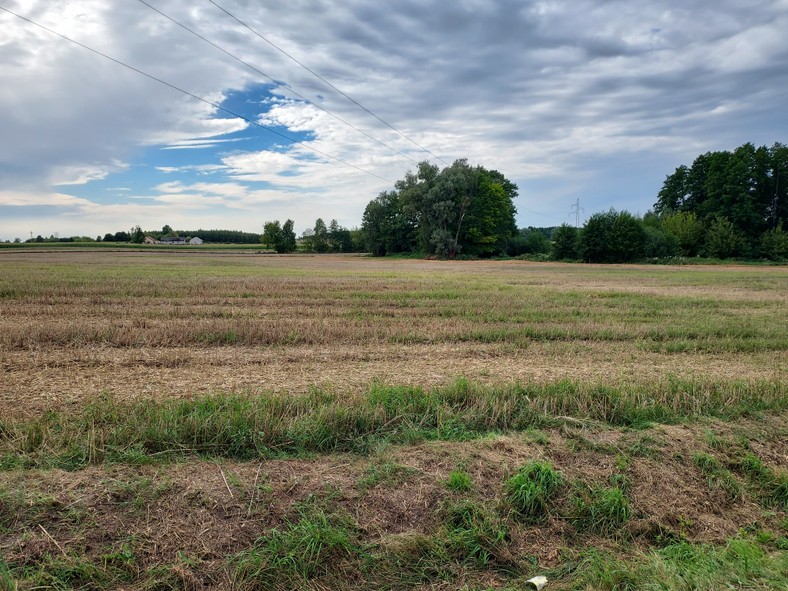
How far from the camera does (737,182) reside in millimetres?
86312

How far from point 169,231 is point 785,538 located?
189880 mm

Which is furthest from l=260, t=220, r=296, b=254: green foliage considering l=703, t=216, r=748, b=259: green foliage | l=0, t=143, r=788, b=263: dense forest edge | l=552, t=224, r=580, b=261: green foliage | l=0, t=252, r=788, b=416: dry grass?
l=0, t=252, r=788, b=416: dry grass

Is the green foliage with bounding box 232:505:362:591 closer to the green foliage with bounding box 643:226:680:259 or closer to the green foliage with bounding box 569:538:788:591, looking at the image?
the green foliage with bounding box 569:538:788:591

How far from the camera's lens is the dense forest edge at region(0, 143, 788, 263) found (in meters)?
76.9

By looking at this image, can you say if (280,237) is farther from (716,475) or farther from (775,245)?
(716,475)

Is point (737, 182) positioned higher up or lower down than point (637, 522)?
higher up

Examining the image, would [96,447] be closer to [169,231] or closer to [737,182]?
[737,182]

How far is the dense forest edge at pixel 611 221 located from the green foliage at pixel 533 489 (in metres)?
78.1

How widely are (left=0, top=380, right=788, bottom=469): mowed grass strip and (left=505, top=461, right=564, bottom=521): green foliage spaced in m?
1.13

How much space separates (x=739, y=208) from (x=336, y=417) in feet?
329

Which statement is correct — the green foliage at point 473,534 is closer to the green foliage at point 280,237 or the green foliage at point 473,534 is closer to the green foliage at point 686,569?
the green foliage at point 686,569

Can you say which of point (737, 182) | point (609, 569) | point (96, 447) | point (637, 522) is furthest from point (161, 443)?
point (737, 182)

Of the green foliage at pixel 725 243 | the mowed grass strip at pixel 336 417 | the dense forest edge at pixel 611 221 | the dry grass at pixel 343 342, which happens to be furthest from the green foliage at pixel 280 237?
the mowed grass strip at pixel 336 417

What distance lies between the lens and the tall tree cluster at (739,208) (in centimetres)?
7725
